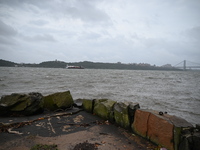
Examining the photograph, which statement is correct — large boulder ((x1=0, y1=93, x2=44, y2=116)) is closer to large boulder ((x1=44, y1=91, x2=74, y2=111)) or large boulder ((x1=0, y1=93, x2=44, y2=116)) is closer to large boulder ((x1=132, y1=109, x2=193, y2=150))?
large boulder ((x1=44, y1=91, x2=74, y2=111))

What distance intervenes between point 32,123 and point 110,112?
268 cm

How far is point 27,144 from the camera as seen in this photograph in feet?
12.0

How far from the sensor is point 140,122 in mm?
4195

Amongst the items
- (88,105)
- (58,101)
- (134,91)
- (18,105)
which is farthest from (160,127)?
(134,91)

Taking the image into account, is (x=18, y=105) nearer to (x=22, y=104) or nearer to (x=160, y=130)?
(x=22, y=104)

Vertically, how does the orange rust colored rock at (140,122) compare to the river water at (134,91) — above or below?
above

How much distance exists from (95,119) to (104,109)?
50 centimetres

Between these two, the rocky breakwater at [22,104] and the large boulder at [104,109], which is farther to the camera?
the rocky breakwater at [22,104]

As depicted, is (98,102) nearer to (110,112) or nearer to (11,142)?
(110,112)

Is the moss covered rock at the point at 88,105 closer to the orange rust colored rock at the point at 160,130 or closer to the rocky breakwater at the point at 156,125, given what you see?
the rocky breakwater at the point at 156,125

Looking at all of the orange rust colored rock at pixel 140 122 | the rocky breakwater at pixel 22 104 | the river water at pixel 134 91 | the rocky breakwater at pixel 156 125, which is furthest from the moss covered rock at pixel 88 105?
the river water at pixel 134 91

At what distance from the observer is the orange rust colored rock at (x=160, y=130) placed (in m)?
3.44

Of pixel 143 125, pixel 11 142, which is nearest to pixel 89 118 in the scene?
pixel 143 125

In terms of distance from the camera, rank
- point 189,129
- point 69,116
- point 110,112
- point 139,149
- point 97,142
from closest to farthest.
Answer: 1. point 189,129
2. point 139,149
3. point 97,142
4. point 110,112
5. point 69,116
